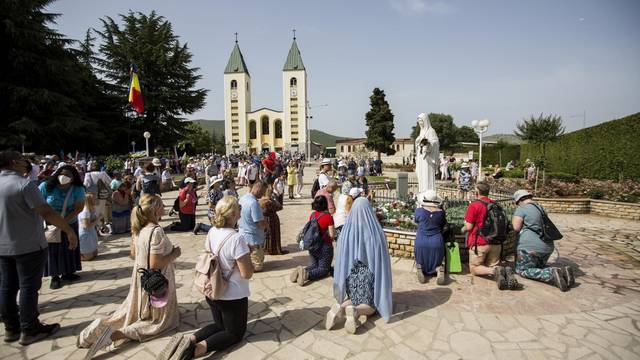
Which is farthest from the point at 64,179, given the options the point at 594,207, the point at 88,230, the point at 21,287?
the point at 594,207

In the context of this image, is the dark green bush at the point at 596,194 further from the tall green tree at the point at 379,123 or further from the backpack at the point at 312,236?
the tall green tree at the point at 379,123

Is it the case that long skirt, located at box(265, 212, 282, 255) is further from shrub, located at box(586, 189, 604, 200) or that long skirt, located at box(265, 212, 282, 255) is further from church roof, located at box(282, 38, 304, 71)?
church roof, located at box(282, 38, 304, 71)

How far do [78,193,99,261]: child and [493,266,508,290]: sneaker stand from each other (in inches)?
277

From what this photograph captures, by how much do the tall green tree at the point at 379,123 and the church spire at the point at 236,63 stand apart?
4099cm

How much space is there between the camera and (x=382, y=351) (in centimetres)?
339

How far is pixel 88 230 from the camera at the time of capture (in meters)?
6.18

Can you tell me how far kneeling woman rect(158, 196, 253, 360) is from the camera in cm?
305

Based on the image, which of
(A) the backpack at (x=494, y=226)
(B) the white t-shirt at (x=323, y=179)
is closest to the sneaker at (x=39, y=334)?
(A) the backpack at (x=494, y=226)

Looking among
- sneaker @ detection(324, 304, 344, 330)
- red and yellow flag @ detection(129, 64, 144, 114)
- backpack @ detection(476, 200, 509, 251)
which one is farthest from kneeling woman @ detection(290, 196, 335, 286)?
red and yellow flag @ detection(129, 64, 144, 114)

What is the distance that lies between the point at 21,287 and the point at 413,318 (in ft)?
14.5

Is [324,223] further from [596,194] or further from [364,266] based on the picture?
[596,194]

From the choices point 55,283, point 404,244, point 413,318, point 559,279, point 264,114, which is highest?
point 264,114

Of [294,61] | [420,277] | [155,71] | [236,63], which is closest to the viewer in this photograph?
[420,277]

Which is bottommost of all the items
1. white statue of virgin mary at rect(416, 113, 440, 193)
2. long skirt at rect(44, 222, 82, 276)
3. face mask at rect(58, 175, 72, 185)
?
long skirt at rect(44, 222, 82, 276)
